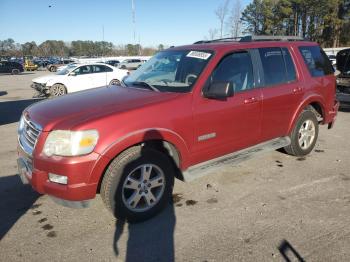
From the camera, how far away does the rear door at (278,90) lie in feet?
16.0

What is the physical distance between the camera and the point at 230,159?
4.51 m

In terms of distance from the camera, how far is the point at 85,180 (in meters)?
3.35

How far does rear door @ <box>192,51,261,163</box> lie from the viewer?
4.13 m

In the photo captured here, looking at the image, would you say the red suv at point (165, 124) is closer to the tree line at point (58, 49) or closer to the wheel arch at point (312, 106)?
the wheel arch at point (312, 106)

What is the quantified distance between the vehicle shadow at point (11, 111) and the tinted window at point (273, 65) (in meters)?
7.47

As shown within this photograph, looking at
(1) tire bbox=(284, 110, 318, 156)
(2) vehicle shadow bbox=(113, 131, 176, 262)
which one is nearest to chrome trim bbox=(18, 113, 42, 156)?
(2) vehicle shadow bbox=(113, 131, 176, 262)

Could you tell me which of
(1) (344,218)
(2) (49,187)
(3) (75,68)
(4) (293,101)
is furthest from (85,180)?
(3) (75,68)

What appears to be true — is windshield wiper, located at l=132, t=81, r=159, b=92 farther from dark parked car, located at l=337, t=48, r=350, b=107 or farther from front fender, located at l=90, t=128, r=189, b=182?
dark parked car, located at l=337, t=48, r=350, b=107

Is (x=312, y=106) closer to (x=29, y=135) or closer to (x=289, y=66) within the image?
(x=289, y=66)

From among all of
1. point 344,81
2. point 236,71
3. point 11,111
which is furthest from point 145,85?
point 11,111

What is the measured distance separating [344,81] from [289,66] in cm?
563

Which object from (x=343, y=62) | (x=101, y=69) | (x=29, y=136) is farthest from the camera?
(x=101, y=69)

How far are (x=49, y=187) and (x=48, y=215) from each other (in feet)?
2.49

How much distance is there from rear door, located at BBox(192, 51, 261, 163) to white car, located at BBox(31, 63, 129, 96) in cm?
1100
